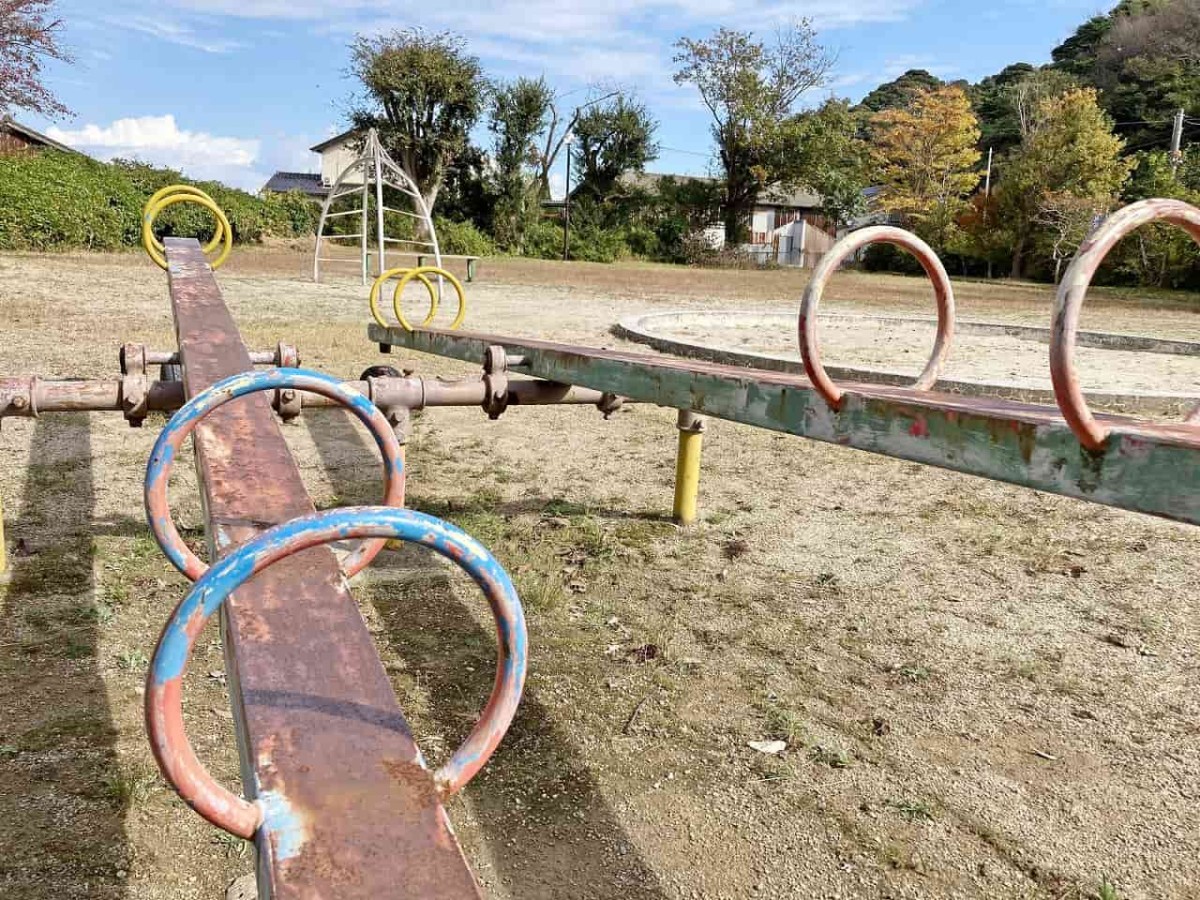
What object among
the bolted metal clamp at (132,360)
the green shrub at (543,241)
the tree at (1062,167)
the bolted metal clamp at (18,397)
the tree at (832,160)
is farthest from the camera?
the tree at (832,160)

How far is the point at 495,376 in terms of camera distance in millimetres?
3553

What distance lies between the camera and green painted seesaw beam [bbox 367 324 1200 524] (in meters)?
1.31

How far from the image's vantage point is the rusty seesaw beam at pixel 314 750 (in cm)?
82

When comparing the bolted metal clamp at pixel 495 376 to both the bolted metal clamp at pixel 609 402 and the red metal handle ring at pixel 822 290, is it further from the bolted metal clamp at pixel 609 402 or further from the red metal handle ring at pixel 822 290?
the red metal handle ring at pixel 822 290

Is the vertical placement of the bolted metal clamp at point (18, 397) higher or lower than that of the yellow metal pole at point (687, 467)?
higher

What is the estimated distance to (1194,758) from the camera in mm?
2361

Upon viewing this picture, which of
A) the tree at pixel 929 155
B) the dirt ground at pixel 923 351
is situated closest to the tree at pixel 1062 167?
the tree at pixel 929 155

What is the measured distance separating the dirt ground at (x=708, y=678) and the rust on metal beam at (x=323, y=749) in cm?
95

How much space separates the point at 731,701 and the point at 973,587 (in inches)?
52.8

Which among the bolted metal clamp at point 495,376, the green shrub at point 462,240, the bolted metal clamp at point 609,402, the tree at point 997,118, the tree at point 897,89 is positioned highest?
the tree at point 897,89

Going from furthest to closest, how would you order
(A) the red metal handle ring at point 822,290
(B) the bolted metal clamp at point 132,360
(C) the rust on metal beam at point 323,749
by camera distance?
(B) the bolted metal clamp at point 132,360 → (A) the red metal handle ring at point 822,290 → (C) the rust on metal beam at point 323,749

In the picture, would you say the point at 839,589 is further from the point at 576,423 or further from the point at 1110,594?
the point at 576,423

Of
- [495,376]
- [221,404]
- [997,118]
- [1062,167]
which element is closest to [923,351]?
[495,376]

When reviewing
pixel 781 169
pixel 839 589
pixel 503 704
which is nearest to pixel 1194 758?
pixel 839 589
